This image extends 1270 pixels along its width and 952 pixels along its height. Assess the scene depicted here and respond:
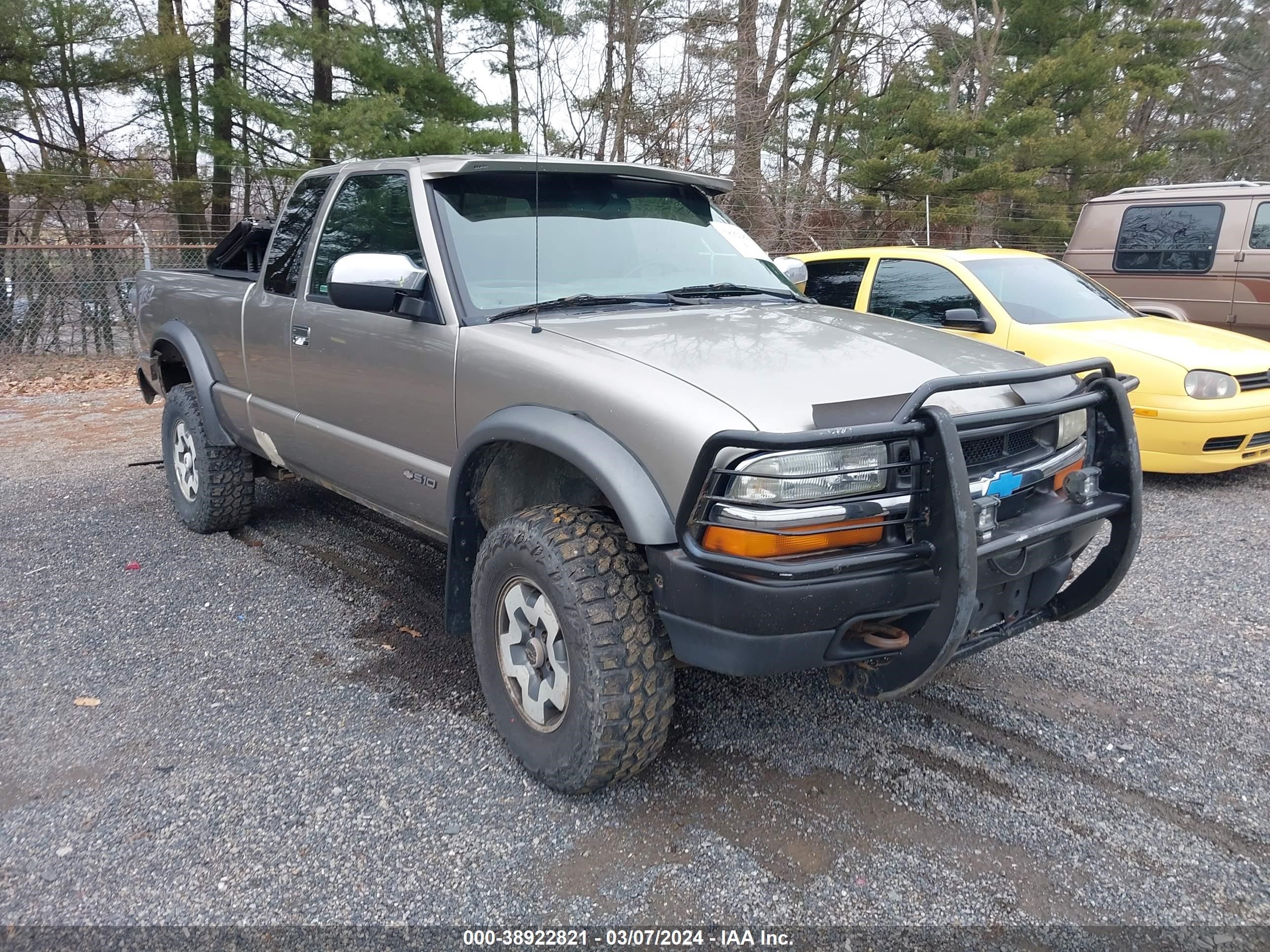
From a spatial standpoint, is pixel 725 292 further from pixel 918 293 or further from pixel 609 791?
pixel 918 293

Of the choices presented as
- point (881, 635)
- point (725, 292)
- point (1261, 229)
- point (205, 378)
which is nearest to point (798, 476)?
point (881, 635)

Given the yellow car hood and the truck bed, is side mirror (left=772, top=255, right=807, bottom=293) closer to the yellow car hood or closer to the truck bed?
the yellow car hood

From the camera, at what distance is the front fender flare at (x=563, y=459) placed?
94.1 inches

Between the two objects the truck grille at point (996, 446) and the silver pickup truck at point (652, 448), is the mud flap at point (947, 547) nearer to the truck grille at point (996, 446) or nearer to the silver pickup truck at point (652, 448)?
the silver pickup truck at point (652, 448)

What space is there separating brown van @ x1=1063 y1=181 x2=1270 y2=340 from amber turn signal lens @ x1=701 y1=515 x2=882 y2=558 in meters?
7.54

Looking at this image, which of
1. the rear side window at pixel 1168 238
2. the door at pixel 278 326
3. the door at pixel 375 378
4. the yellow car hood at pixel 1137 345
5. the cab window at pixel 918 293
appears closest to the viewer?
the door at pixel 375 378

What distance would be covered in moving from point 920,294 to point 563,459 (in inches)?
185

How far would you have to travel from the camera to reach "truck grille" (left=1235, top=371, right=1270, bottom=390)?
19.4ft

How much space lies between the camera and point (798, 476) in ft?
7.44

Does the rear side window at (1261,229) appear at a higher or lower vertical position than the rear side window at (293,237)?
higher

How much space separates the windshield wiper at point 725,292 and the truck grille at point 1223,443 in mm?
3661

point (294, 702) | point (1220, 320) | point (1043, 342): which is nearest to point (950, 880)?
point (294, 702)

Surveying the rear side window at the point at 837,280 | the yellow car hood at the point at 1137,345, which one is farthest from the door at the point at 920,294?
the yellow car hood at the point at 1137,345

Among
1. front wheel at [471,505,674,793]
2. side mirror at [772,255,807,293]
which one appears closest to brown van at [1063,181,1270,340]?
side mirror at [772,255,807,293]
